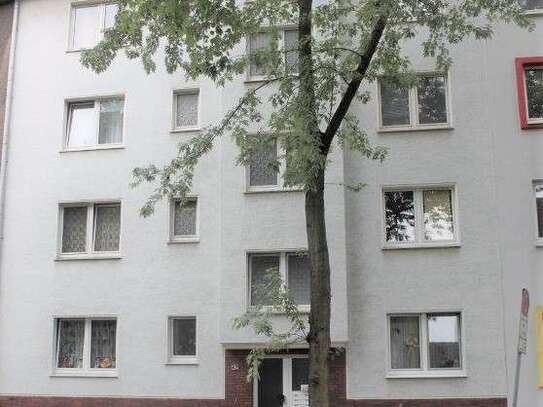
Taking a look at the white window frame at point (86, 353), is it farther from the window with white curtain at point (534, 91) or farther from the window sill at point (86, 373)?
the window with white curtain at point (534, 91)

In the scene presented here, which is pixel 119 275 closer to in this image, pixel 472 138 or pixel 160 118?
pixel 160 118

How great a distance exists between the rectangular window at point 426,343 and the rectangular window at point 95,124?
8095mm

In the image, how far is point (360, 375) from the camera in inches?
577

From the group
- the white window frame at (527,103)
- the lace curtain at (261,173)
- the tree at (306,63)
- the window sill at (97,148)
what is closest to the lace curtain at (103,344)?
the window sill at (97,148)

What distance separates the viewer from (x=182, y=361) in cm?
1559

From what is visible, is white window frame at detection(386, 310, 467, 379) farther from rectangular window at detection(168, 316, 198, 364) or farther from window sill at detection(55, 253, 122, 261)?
window sill at detection(55, 253, 122, 261)

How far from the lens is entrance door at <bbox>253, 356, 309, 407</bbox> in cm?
1506

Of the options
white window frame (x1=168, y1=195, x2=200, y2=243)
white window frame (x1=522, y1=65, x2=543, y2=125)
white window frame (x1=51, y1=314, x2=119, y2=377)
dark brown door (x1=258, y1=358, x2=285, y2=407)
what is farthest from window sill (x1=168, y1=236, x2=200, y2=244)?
white window frame (x1=522, y1=65, x2=543, y2=125)

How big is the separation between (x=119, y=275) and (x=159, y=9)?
7.27 m

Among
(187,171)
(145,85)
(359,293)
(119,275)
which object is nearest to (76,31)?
(145,85)

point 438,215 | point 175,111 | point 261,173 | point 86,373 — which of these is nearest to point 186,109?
point 175,111

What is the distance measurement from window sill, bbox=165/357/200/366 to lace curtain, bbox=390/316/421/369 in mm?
4301

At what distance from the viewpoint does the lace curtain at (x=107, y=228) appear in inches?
658

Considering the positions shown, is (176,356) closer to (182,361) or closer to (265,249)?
(182,361)
